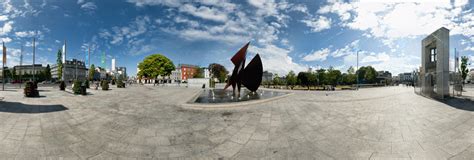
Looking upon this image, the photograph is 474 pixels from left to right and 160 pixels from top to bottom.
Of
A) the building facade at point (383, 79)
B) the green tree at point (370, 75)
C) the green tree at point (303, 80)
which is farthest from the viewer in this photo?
the building facade at point (383, 79)

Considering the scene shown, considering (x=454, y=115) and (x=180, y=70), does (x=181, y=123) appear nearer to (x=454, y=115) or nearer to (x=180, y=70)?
(x=454, y=115)

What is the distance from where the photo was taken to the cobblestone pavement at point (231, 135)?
227 inches

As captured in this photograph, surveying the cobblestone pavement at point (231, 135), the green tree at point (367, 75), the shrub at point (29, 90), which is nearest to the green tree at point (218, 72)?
the green tree at point (367, 75)

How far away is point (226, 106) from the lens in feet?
37.5

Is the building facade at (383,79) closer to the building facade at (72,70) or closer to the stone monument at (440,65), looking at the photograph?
the stone monument at (440,65)

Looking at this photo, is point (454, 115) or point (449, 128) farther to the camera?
point (454, 115)

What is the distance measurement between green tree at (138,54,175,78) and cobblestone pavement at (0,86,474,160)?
2084 inches

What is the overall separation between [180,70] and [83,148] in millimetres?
128864

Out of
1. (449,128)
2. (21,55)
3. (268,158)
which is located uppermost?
(21,55)

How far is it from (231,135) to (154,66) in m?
59.3

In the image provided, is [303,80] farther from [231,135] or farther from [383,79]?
[383,79]

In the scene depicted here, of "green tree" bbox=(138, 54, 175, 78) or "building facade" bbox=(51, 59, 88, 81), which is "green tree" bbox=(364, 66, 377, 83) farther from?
"building facade" bbox=(51, 59, 88, 81)

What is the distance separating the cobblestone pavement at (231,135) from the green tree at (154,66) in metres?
52.9

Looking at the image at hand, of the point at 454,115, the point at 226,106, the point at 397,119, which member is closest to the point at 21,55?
the point at 226,106
